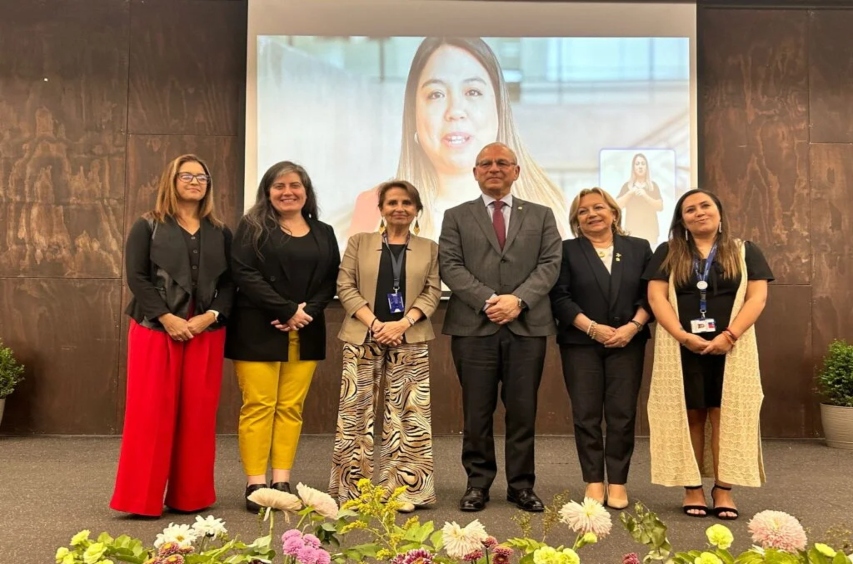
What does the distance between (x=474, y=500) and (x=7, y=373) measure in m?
3.54

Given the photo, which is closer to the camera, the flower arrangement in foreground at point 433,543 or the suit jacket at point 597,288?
the flower arrangement in foreground at point 433,543

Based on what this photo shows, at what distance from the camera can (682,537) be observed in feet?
8.25

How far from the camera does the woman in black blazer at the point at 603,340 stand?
2941mm

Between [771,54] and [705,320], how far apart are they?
3.21m

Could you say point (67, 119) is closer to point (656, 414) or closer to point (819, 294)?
point (656, 414)

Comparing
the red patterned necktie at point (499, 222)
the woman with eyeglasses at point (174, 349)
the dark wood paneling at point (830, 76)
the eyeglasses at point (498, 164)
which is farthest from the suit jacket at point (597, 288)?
the dark wood paneling at point (830, 76)

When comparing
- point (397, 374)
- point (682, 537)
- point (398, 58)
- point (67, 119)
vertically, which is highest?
point (398, 58)

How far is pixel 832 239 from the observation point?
16.3 feet

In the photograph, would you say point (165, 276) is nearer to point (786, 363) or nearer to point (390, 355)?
point (390, 355)

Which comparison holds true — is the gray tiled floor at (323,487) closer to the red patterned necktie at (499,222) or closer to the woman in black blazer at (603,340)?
the woman in black blazer at (603,340)

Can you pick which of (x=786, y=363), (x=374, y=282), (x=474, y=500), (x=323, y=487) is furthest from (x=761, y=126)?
(x=323, y=487)

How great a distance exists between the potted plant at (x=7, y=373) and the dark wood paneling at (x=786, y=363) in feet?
17.5

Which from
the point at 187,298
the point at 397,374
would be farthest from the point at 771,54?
the point at 187,298

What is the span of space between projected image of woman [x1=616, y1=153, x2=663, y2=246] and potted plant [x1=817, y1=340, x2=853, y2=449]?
1.44 m
